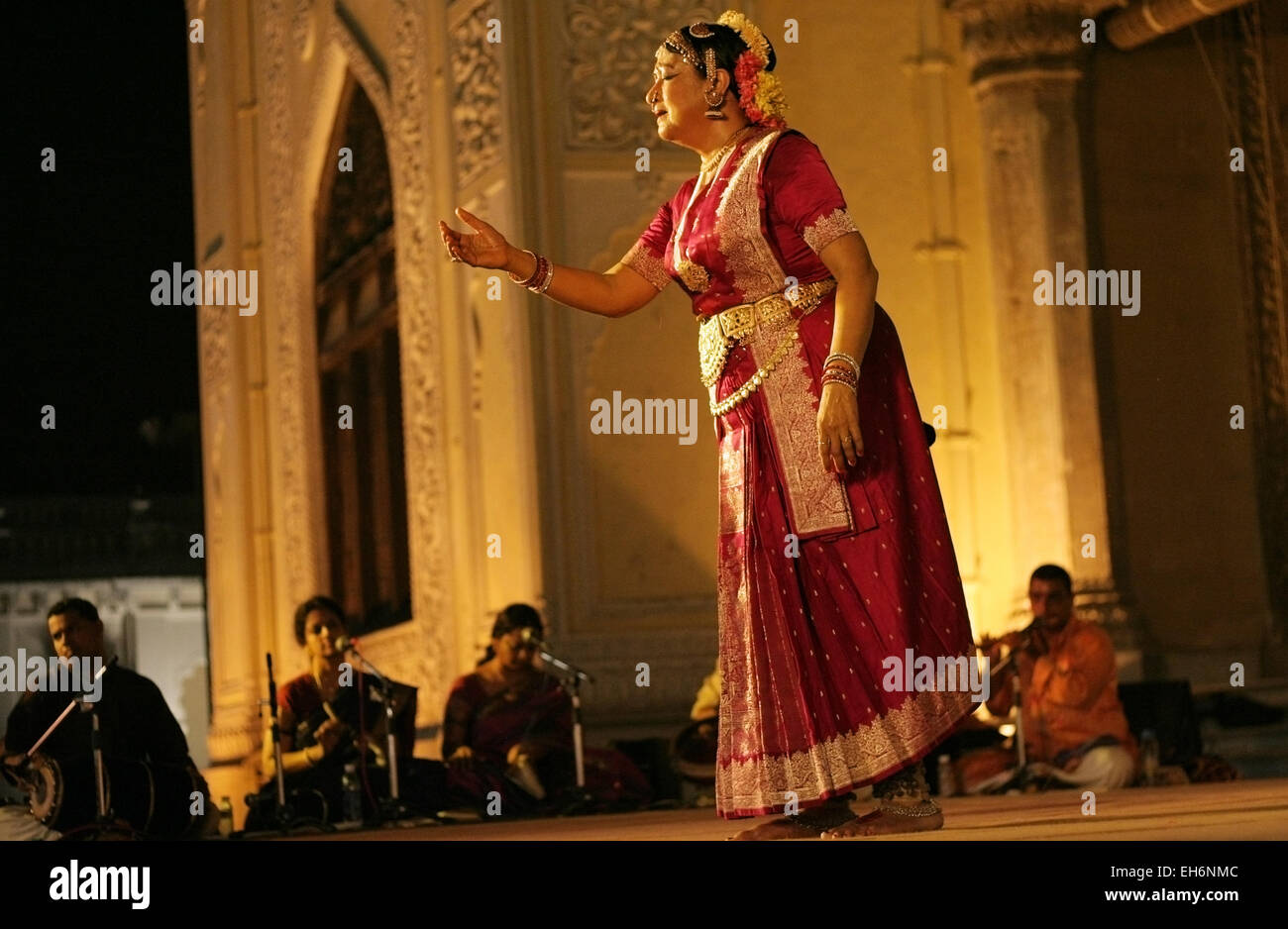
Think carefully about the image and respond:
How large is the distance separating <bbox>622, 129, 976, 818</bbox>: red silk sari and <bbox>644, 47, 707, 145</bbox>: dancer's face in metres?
0.11

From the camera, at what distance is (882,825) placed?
3607 millimetres

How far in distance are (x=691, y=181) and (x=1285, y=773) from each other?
4.01 m

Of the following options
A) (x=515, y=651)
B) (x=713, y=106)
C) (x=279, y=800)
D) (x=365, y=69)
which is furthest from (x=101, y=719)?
(x=365, y=69)

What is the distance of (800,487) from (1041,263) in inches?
169

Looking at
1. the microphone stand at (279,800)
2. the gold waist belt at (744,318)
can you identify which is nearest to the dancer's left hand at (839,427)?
the gold waist belt at (744,318)

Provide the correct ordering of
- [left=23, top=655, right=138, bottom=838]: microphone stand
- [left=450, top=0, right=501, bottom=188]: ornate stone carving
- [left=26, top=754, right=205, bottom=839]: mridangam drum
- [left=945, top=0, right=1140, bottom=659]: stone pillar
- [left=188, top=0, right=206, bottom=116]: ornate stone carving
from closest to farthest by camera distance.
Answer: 1. [left=23, top=655, right=138, bottom=838]: microphone stand
2. [left=26, top=754, right=205, bottom=839]: mridangam drum
3. [left=945, top=0, right=1140, bottom=659]: stone pillar
4. [left=450, top=0, right=501, bottom=188]: ornate stone carving
5. [left=188, top=0, right=206, bottom=116]: ornate stone carving

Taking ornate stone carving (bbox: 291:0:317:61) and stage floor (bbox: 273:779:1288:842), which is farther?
ornate stone carving (bbox: 291:0:317:61)

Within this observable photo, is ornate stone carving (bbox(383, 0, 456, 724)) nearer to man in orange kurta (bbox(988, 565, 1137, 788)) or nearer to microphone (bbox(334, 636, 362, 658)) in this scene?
microphone (bbox(334, 636, 362, 658))

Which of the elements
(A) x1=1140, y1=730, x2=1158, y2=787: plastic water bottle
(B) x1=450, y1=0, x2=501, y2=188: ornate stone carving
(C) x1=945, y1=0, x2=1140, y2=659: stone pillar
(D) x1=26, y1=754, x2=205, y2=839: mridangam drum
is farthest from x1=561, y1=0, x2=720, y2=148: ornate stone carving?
(D) x1=26, y1=754, x2=205, y2=839: mridangam drum

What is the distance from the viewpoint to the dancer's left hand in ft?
11.5

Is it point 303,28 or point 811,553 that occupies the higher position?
point 303,28

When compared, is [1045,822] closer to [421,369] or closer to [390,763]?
[390,763]
